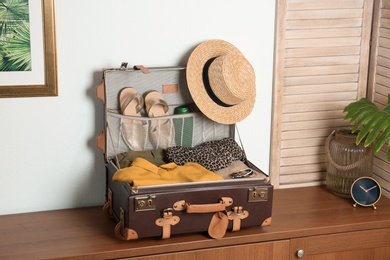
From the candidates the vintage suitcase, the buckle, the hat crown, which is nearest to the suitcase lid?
the vintage suitcase

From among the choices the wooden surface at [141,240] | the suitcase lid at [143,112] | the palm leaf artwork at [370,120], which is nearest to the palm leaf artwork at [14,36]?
the suitcase lid at [143,112]

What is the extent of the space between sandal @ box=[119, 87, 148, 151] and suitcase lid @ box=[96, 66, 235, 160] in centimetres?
2

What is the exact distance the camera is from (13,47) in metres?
2.77

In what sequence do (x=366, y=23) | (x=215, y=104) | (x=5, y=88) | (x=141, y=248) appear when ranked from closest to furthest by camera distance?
1. (x=141, y=248)
2. (x=5, y=88)
3. (x=215, y=104)
4. (x=366, y=23)

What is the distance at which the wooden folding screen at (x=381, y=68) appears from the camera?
320cm

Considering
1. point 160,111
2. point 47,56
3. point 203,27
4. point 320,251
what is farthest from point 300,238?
point 47,56

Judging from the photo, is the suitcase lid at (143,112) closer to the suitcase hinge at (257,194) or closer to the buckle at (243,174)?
the buckle at (243,174)

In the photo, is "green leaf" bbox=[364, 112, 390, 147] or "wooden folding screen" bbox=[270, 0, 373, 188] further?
"wooden folding screen" bbox=[270, 0, 373, 188]

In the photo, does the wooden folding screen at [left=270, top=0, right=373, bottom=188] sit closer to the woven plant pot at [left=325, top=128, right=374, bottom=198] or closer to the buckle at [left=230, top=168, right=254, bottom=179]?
the woven plant pot at [left=325, top=128, right=374, bottom=198]

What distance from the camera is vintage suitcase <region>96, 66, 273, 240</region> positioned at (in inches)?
103

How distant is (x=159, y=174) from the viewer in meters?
2.76

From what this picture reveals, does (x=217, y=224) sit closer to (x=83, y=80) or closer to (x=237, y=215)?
(x=237, y=215)

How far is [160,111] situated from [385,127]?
927 mm

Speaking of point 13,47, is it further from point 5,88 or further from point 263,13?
point 263,13
